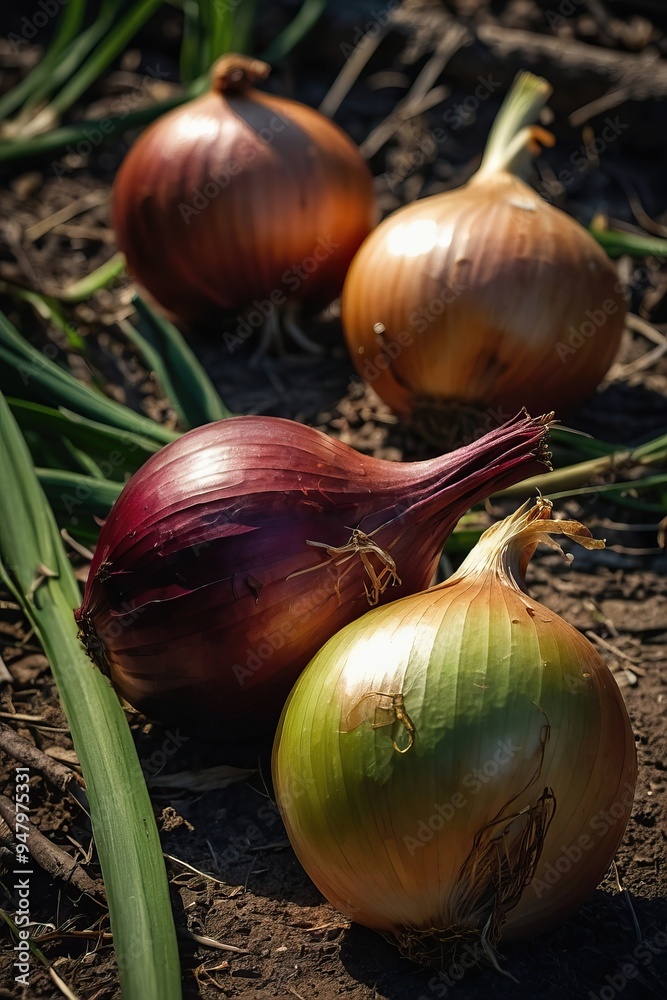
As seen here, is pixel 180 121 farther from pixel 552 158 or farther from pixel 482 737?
pixel 482 737

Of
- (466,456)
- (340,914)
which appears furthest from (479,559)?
(340,914)

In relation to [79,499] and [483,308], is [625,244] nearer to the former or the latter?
[483,308]

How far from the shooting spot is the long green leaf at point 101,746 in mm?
1037

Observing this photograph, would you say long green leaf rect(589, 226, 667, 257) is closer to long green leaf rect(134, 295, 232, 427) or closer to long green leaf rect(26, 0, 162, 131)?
long green leaf rect(134, 295, 232, 427)

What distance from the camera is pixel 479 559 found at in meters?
1.21

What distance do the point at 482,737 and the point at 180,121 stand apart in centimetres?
168

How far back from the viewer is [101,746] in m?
1.24

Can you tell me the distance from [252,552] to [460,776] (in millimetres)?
398

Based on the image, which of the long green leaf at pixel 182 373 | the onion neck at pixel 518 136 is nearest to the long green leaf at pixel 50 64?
the long green leaf at pixel 182 373

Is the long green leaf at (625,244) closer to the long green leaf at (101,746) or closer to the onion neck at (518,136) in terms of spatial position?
the onion neck at (518,136)

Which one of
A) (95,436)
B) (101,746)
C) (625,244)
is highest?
(95,436)

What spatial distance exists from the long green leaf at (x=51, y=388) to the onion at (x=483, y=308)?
0.49 metres

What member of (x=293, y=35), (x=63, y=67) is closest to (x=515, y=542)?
(x=293, y=35)

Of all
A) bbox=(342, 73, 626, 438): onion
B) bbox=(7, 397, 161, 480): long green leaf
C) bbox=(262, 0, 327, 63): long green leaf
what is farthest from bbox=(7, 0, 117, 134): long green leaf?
bbox=(7, 397, 161, 480): long green leaf
